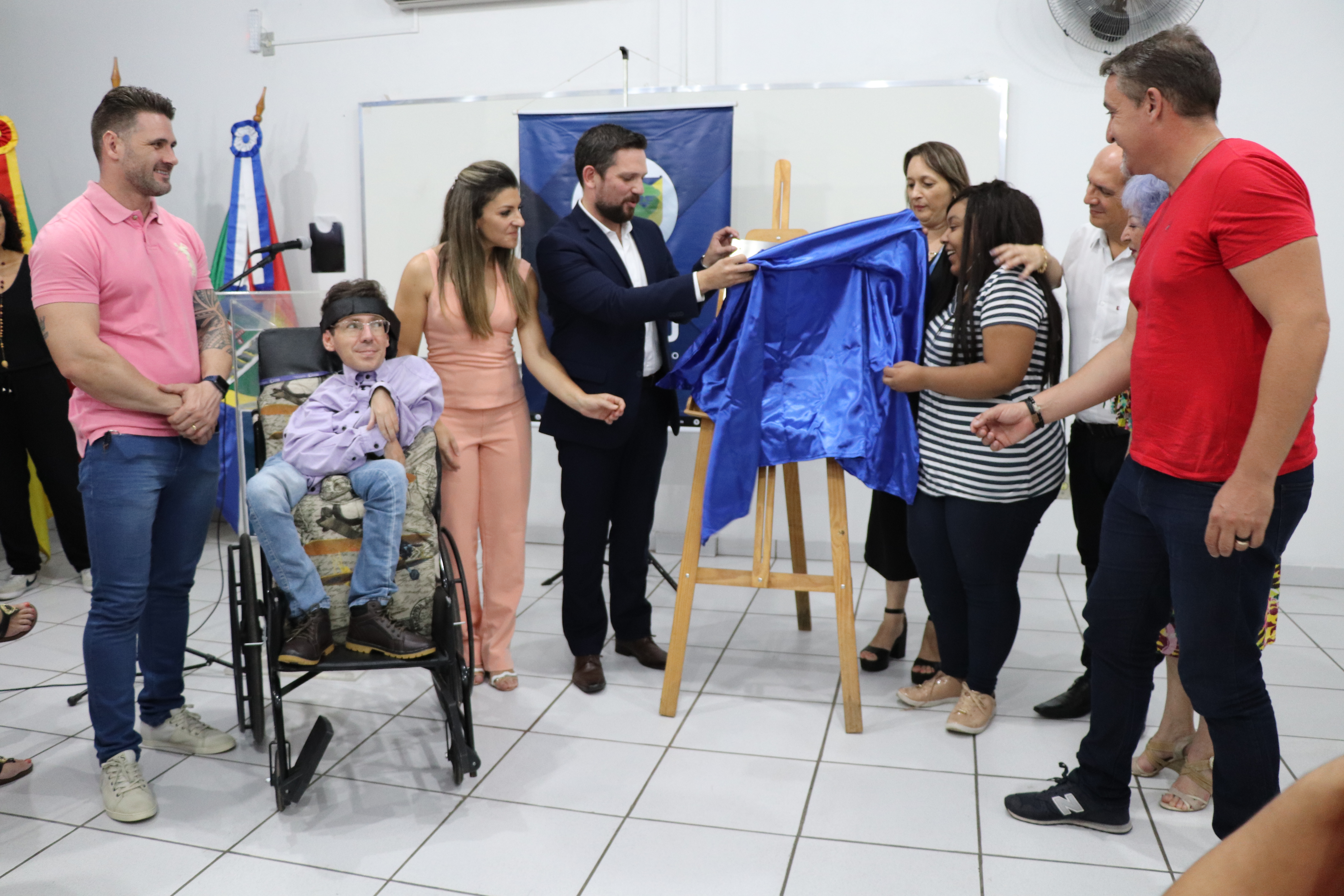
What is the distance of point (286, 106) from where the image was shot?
198 inches

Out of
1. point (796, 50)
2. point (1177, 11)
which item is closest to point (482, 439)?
point (796, 50)

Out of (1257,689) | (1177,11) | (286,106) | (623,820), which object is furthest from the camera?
(286,106)

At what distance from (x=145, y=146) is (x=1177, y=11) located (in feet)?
12.6

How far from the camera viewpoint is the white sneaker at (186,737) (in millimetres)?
2645

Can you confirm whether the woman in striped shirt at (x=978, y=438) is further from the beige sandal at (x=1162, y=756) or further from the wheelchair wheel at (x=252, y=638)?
the wheelchair wheel at (x=252, y=638)

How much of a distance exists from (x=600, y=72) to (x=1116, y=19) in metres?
2.27

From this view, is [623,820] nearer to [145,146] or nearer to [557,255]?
[557,255]

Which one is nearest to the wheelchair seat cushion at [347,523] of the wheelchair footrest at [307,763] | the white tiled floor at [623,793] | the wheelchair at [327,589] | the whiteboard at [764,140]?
the wheelchair at [327,589]

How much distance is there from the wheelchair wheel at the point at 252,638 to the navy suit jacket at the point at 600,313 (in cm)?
94

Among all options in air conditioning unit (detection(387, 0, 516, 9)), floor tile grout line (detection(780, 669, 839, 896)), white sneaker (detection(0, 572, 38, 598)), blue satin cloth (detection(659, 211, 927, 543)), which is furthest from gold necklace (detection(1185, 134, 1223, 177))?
white sneaker (detection(0, 572, 38, 598))

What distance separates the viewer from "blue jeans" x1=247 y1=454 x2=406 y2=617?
2395 mm

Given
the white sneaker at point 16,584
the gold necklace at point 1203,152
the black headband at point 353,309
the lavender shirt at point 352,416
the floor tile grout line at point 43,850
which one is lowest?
the white sneaker at point 16,584

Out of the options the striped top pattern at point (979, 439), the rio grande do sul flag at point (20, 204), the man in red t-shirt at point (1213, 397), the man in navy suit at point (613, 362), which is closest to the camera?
the man in red t-shirt at point (1213, 397)

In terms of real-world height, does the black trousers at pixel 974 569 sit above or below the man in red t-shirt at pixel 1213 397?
below
